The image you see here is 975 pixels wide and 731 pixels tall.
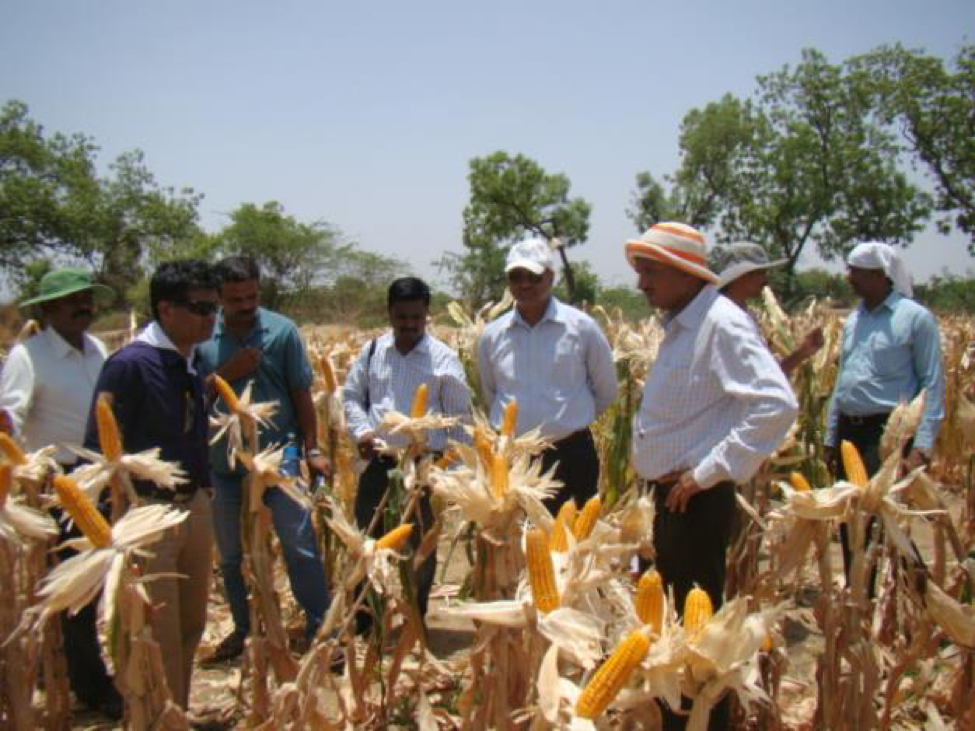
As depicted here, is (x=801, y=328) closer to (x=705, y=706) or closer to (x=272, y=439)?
(x=272, y=439)

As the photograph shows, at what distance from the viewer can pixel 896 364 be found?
3637 millimetres

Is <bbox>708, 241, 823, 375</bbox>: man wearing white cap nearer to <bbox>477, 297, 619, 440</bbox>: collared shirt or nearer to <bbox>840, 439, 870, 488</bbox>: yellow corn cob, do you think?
<bbox>477, 297, 619, 440</bbox>: collared shirt

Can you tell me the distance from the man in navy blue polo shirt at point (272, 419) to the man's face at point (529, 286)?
104 cm

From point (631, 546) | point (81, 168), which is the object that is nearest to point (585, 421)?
point (631, 546)

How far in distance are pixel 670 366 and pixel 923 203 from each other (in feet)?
112

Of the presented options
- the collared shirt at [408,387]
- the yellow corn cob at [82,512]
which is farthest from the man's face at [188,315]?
the collared shirt at [408,387]

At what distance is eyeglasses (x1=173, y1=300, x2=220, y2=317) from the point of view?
2.63 m

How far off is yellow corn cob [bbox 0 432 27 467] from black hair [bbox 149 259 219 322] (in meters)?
0.62

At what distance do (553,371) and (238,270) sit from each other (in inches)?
59.9

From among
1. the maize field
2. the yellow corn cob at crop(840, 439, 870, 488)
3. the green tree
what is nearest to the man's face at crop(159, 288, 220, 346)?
the maize field

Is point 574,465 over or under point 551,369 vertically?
under

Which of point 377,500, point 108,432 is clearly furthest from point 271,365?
point 108,432

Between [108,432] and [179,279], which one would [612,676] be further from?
[179,279]

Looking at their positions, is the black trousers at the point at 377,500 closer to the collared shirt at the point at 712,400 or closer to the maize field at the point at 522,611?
the maize field at the point at 522,611
